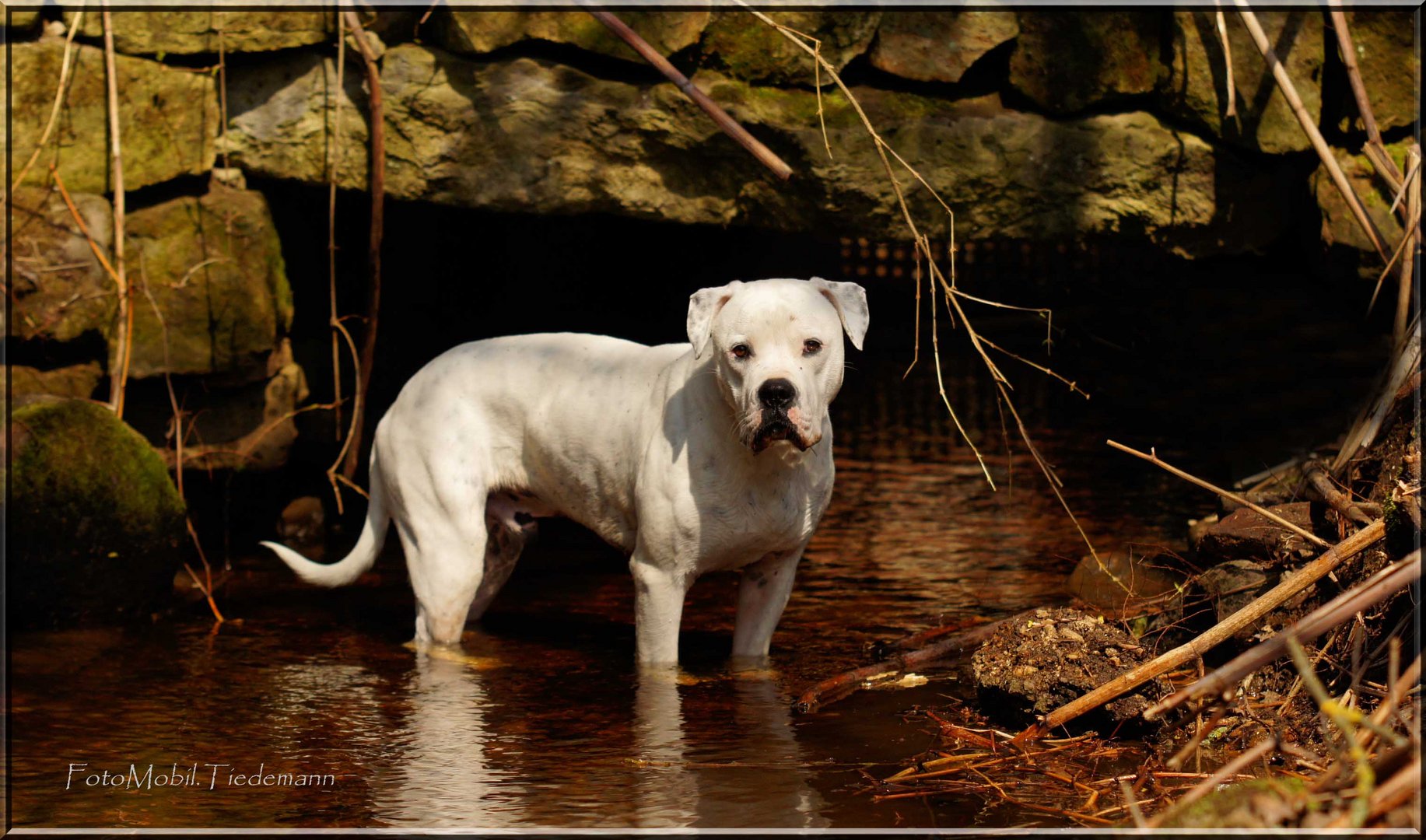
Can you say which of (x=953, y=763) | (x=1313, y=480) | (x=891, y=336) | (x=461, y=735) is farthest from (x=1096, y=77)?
(x=891, y=336)

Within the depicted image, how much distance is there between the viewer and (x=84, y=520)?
582cm

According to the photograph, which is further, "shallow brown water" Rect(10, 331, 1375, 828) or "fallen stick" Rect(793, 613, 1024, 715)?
"fallen stick" Rect(793, 613, 1024, 715)

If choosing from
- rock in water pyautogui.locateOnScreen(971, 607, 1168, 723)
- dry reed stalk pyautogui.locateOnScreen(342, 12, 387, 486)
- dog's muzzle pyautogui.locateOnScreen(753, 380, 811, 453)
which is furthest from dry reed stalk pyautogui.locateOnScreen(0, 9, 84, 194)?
rock in water pyautogui.locateOnScreen(971, 607, 1168, 723)

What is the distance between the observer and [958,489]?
8789mm

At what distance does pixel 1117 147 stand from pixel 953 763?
3853 millimetres

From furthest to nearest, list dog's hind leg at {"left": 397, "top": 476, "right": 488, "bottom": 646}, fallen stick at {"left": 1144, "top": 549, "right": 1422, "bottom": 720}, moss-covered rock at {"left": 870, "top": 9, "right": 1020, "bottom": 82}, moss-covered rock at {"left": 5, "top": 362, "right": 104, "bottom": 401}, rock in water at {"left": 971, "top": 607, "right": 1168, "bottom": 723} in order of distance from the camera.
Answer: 1. moss-covered rock at {"left": 870, "top": 9, "right": 1020, "bottom": 82}
2. moss-covered rock at {"left": 5, "top": 362, "right": 104, "bottom": 401}
3. dog's hind leg at {"left": 397, "top": 476, "right": 488, "bottom": 646}
4. rock in water at {"left": 971, "top": 607, "right": 1168, "bottom": 723}
5. fallen stick at {"left": 1144, "top": 549, "right": 1422, "bottom": 720}

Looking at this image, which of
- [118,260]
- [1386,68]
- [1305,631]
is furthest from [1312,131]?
[118,260]

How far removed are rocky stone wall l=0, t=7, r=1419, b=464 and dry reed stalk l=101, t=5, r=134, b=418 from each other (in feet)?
0.32

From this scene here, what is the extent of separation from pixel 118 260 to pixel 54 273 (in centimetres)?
28

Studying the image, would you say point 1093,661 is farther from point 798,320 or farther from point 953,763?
point 798,320

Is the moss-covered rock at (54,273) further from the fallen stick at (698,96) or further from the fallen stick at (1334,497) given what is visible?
the fallen stick at (1334,497)

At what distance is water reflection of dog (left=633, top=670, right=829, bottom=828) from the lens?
356cm

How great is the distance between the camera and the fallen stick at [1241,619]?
152 inches

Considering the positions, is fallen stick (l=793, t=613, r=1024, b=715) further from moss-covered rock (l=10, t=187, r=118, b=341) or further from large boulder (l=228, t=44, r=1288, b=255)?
moss-covered rock (l=10, t=187, r=118, b=341)
